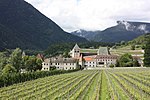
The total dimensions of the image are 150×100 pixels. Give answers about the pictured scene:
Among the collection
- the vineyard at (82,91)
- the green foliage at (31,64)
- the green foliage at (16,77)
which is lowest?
the vineyard at (82,91)

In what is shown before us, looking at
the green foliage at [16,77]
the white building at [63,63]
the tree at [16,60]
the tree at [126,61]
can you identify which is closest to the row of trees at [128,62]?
the tree at [126,61]

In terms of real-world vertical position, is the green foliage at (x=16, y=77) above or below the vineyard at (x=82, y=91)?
above

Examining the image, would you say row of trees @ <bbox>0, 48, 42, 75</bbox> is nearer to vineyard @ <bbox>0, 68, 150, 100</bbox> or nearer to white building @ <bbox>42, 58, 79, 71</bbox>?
white building @ <bbox>42, 58, 79, 71</bbox>

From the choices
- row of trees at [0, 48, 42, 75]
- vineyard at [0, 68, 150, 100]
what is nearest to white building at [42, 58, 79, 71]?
row of trees at [0, 48, 42, 75]

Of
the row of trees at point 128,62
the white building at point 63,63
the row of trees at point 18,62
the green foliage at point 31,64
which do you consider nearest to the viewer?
the row of trees at point 18,62

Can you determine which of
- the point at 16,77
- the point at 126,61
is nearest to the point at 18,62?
the point at 126,61

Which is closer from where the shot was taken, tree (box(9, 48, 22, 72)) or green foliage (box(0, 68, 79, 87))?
green foliage (box(0, 68, 79, 87))

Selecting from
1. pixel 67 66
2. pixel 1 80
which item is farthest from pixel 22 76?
pixel 67 66

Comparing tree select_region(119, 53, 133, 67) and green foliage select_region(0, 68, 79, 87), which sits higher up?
tree select_region(119, 53, 133, 67)

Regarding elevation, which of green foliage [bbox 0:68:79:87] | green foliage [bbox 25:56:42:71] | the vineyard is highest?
green foliage [bbox 25:56:42:71]

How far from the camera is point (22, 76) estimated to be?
72.4m

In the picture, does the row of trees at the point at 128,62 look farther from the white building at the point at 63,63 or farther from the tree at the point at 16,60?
the tree at the point at 16,60

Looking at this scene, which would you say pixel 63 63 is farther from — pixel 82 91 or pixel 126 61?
pixel 82 91

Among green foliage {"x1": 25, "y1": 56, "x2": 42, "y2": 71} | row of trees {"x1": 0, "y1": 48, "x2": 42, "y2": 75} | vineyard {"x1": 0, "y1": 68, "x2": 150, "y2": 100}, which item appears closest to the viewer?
vineyard {"x1": 0, "y1": 68, "x2": 150, "y2": 100}
